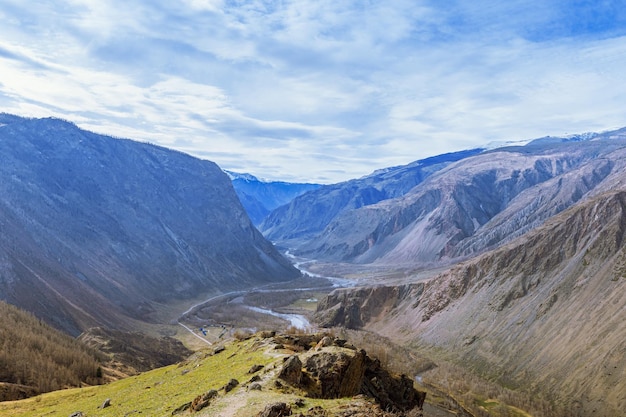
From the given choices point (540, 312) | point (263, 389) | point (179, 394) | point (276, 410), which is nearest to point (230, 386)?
point (263, 389)

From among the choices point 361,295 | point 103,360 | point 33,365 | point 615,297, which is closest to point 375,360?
point 33,365

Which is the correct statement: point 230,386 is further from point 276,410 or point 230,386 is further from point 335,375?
point 276,410

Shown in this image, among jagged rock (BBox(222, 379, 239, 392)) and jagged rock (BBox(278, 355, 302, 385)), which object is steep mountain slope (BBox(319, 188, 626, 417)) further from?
jagged rock (BBox(222, 379, 239, 392))

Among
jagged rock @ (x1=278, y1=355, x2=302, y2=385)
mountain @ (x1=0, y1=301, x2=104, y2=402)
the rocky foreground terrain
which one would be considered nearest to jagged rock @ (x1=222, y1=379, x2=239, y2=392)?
the rocky foreground terrain

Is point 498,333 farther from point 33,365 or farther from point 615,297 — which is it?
point 33,365

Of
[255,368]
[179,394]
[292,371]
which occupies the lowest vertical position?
[179,394]

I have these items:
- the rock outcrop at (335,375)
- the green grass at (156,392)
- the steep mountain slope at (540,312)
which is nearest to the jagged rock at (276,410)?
the rock outcrop at (335,375)
